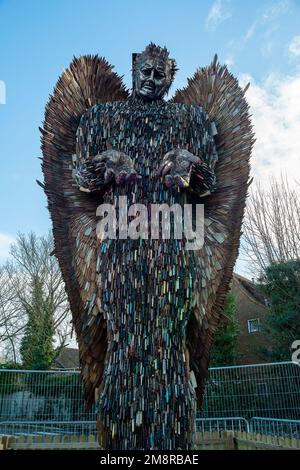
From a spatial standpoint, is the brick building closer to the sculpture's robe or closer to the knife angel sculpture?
the knife angel sculpture

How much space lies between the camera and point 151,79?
347 centimetres

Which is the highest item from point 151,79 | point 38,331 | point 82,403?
point 151,79

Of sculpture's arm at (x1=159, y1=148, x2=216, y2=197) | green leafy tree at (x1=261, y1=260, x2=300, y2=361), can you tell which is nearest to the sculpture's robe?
sculpture's arm at (x1=159, y1=148, x2=216, y2=197)

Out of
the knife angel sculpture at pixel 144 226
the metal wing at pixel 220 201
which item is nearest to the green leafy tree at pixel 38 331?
the knife angel sculpture at pixel 144 226

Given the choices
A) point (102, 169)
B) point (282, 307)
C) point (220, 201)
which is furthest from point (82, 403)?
point (282, 307)

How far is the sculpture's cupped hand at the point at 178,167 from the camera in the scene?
2.89m

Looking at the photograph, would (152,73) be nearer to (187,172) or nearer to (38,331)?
(187,172)

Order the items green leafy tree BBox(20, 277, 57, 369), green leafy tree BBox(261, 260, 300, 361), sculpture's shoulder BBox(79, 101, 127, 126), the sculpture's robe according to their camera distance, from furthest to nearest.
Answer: green leafy tree BBox(20, 277, 57, 369), green leafy tree BBox(261, 260, 300, 361), sculpture's shoulder BBox(79, 101, 127, 126), the sculpture's robe

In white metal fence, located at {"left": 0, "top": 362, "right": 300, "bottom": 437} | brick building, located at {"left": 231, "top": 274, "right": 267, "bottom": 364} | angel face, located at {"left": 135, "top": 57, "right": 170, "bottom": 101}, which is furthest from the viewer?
brick building, located at {"left": 231, "top": 274, "right": 267, "bottom": 364}

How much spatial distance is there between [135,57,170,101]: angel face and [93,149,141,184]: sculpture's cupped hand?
2.68 ft

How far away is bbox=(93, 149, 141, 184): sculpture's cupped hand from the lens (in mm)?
2889

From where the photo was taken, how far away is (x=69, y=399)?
20.3 feet

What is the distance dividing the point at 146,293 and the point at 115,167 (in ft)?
2.99
